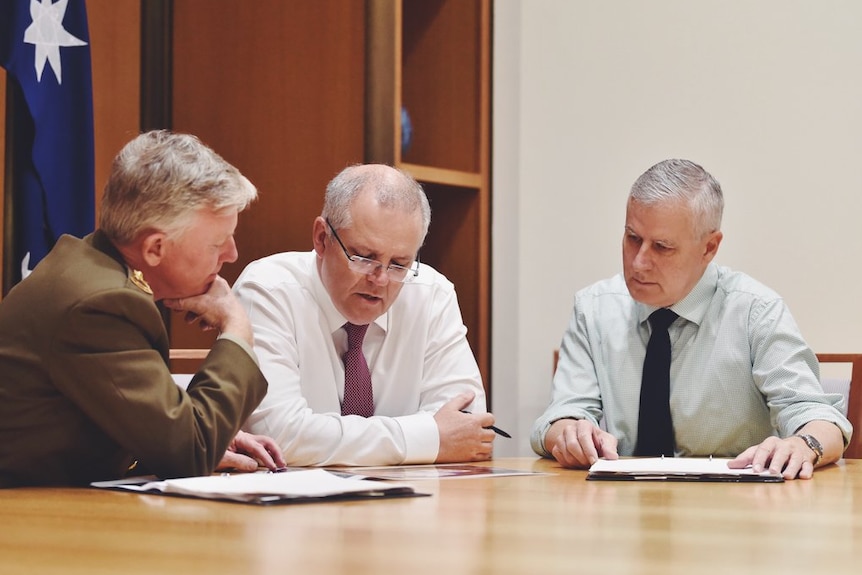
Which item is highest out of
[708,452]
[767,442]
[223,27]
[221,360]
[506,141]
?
[223,27]

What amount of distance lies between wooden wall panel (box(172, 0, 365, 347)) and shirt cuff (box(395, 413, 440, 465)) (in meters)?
1.38

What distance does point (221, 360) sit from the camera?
1.75 meters

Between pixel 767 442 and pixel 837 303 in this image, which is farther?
pixel 837 303

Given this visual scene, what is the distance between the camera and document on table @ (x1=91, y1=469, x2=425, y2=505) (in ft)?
4.56

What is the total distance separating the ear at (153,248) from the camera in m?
1.70

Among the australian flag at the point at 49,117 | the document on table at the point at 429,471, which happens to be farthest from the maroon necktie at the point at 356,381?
the australian flag at the point at 49,117

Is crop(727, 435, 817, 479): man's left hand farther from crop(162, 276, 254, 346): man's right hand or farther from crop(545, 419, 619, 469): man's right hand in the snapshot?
crop(162, 276, 254, 346): man's right hand

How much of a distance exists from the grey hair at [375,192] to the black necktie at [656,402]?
63cm

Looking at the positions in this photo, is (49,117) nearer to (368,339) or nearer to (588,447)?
(368,339)

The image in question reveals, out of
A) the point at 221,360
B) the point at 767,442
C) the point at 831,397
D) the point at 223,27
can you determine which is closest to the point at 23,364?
the point at 221,360

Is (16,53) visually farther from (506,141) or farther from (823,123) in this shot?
(823,123)

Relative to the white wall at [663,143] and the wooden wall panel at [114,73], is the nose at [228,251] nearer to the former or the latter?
the wooden wall panel at [114,73]

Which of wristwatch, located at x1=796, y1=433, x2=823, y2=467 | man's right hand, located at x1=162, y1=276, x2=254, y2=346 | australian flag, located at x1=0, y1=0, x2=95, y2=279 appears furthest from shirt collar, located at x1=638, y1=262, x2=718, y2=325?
australian flag, located at x1=0, y1=0, x2=95, y2=279

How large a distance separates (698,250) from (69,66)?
1903 mm
